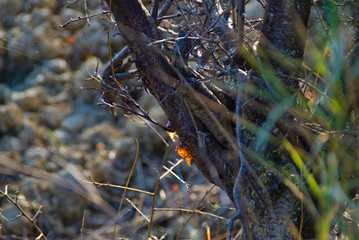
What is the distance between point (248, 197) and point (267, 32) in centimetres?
61

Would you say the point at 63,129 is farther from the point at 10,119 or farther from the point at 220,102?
the point at 220,102

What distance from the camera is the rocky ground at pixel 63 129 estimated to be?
348 centimetres

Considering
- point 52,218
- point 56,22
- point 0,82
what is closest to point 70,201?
point 52,218

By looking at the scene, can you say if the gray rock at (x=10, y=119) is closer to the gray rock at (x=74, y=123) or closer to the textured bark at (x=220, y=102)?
the gray rock at (x=74, y=123)

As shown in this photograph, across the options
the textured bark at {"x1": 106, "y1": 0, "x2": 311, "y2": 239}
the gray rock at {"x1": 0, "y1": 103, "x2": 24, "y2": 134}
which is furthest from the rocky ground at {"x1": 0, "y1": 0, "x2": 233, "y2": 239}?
the textured bark at {"x1": 106, "y1": 0, "x2": 311, "y2": 239}

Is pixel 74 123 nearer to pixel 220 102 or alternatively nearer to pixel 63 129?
pixel 63 129

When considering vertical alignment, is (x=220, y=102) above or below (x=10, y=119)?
above

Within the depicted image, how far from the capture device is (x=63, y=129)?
4117 mm

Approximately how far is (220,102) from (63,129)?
9.54 ft

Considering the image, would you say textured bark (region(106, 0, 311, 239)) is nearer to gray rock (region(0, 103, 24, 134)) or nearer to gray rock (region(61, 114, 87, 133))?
gray rock (region(61, 114, 87, 133))

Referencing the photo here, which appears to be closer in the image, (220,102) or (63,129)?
(220,102)

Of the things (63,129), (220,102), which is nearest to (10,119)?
(63,129)

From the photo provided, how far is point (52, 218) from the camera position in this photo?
356cm

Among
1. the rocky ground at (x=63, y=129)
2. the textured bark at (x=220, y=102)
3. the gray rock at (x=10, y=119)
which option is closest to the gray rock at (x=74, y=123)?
the rocky ground at (x=63, y=129)
